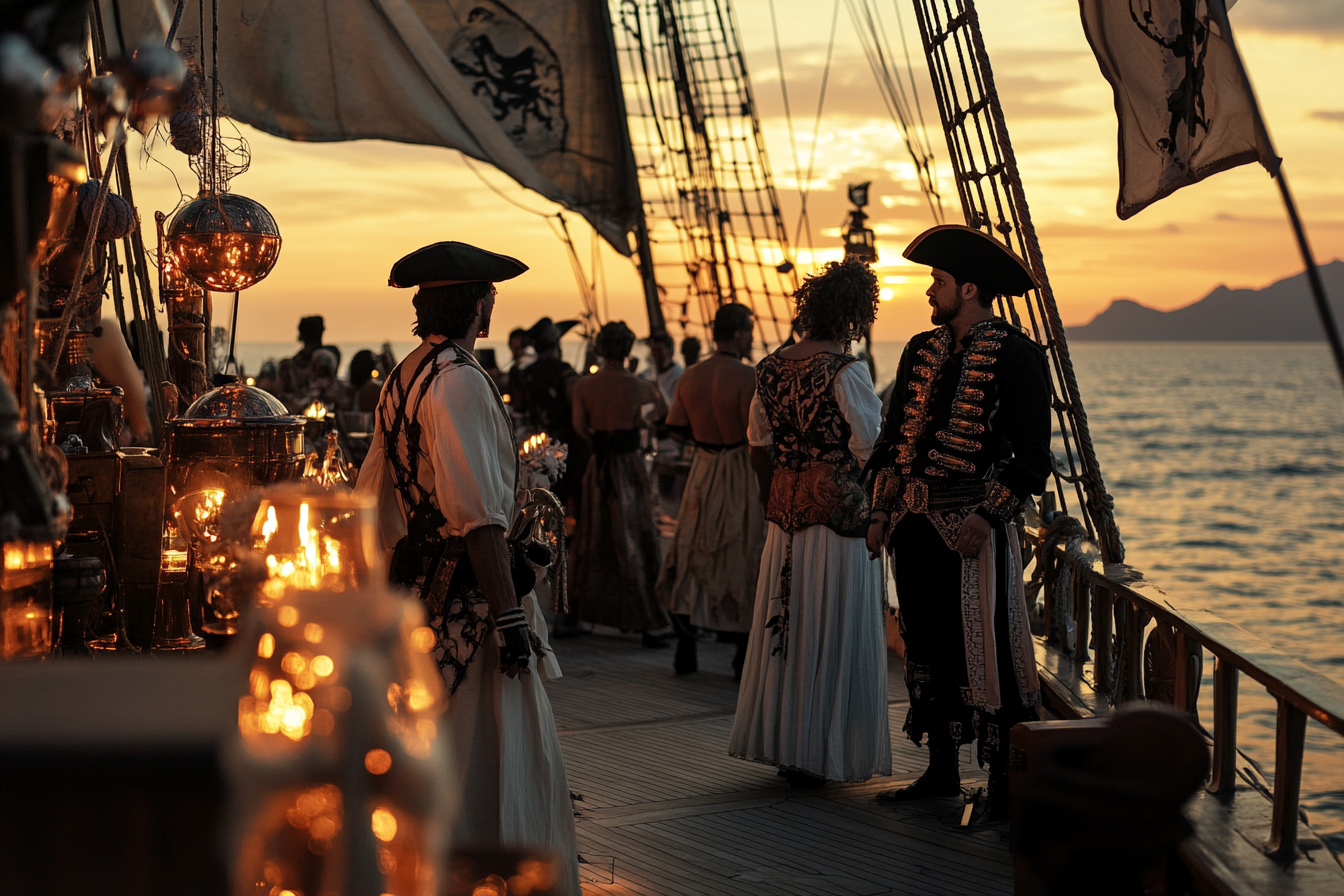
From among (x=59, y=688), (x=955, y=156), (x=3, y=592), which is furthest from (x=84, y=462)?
(x=955, y=156)

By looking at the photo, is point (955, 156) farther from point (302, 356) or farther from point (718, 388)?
point (302, 356)

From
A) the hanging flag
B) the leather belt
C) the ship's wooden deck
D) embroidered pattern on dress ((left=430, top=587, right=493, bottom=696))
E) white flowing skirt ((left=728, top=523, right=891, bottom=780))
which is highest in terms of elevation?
the hanging flag

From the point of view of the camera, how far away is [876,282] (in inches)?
168

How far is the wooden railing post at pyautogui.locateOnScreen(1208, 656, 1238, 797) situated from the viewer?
261 cm

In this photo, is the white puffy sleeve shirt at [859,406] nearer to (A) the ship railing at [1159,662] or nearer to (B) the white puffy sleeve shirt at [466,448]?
(A) the ship railing at [1159,662]

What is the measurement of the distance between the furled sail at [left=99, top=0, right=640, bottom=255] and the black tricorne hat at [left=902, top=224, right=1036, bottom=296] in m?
7.47

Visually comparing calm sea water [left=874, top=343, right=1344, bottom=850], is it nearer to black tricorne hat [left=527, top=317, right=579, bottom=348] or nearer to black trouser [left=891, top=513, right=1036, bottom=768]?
black trouser [left=891, top=513, right=1036, bottom=768]

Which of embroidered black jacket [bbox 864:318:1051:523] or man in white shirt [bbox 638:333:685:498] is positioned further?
man in white shirt [bbox 638:333:685:498]

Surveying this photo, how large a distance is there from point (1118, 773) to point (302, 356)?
358 inches

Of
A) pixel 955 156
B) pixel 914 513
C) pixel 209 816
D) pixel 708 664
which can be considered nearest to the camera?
pixel 209 816

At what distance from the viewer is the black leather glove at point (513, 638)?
261 centimetres

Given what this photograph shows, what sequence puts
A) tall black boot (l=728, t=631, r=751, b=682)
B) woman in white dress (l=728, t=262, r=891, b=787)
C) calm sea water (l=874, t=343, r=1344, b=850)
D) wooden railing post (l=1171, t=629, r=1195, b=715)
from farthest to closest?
calm sea water (l=874, t=343, r=1344, b=850), tall black boot (l=728, t=631, r=751, b=682), woman in white dress (l=728, t=262, r=891, b=787), wooden railing post (l=1171, t=629, r=1195, b=715)

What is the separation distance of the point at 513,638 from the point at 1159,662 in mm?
1524

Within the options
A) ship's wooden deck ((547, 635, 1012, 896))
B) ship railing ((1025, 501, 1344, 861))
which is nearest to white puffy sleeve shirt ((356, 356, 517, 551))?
ship's wooden deck ((547, 635, 1012, 896))
